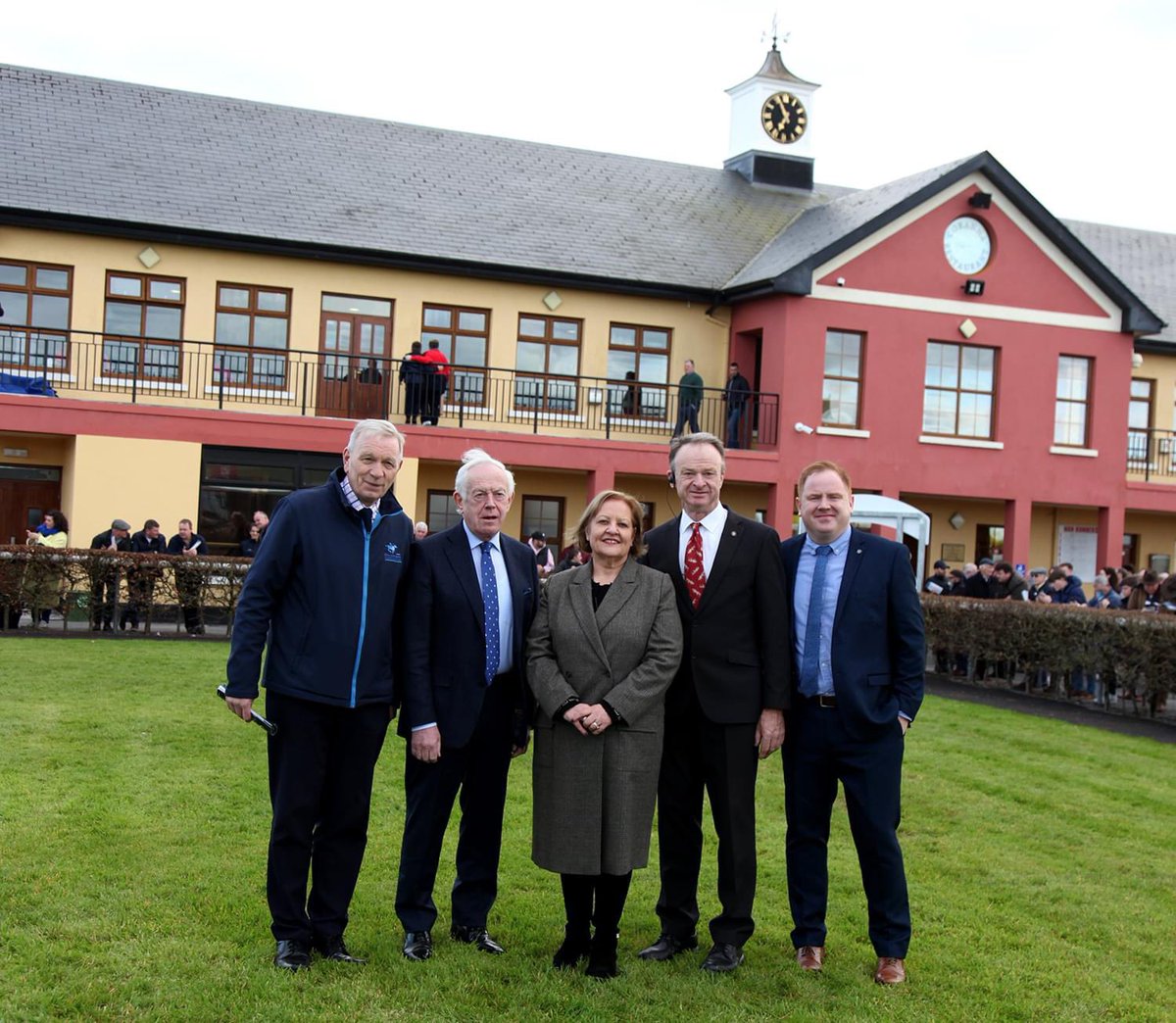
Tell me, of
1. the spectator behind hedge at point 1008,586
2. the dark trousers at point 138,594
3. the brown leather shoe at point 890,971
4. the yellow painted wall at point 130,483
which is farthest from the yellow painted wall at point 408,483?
the brown leather shoe at point 890,971

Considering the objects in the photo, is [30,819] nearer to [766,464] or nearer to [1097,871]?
[1097,871]

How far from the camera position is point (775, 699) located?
17.1ft

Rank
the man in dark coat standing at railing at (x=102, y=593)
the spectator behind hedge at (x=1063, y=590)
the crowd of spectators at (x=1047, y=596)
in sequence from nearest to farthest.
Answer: the crowd of spectators at (x=1047, y=596)
the man in dark coat standing at railing at (x=102, y=593)
the spectator behind hedge at (x=1063, y=590)

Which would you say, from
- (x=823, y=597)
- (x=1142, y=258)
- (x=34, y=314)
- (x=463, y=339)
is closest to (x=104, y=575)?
(x=34, y=314)

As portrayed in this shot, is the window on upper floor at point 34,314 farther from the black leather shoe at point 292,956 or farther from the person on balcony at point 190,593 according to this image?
the black leather shoe at point 292,956

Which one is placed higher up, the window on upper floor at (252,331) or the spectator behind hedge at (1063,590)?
the window on upper floor at (252,331)

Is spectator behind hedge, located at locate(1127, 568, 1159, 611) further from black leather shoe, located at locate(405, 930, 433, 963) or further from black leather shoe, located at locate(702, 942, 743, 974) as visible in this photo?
black leather shoe, located at locate(405, 930, 433, 963)

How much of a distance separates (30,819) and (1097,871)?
562cm

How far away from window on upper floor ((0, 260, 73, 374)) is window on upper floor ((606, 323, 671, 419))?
951 centimetres

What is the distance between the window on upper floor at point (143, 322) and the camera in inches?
861

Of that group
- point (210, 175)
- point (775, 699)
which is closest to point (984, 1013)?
point (775, 699)

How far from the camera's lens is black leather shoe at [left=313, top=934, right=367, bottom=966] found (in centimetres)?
507

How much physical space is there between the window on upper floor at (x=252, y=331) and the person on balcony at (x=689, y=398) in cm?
686

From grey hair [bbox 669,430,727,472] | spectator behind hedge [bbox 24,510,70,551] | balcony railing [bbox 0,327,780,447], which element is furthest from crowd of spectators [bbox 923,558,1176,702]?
spectator behind hedge [bbox 24,510,70,551]
